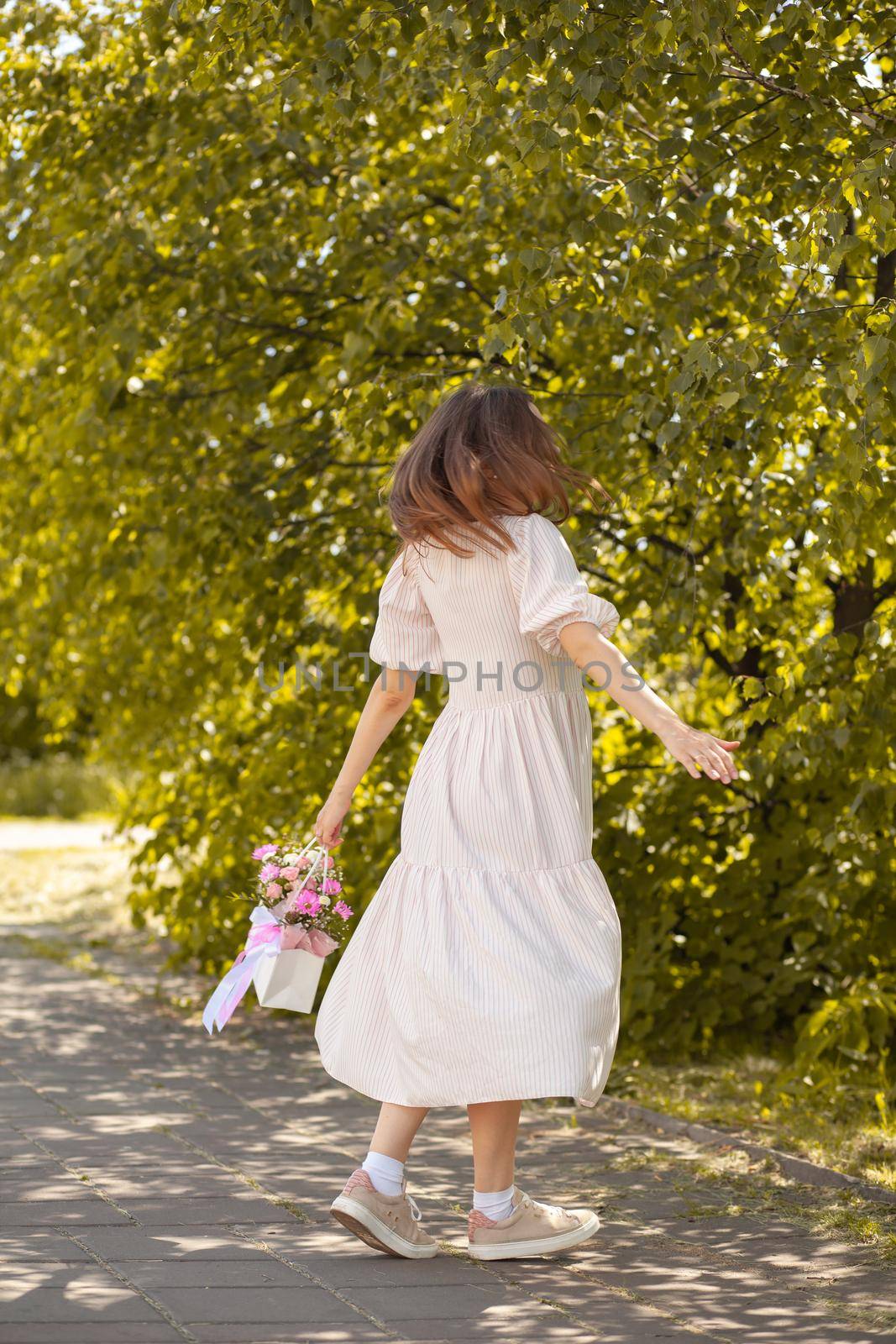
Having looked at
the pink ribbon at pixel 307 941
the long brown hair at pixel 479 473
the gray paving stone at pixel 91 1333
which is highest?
the long brown hair at pixel 479 473

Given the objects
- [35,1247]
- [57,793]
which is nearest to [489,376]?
[35,1247]

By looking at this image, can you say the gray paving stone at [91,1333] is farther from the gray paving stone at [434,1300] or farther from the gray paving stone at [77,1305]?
the gray paving stone at [434,1300]

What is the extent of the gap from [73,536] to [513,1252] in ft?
14.4

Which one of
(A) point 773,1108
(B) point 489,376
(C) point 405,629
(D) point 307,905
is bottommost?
(A) point 773,1108

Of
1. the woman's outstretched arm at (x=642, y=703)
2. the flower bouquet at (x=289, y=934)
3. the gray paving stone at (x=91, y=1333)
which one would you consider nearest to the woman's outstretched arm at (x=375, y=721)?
Result: the flower bouquet at (x=289, y=934)

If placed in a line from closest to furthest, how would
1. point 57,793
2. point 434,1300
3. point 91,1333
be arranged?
point 91,1333 → point 434,1300 → point 57,793

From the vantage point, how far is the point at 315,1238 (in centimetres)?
372

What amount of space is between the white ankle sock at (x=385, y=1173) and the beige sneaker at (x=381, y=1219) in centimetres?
1

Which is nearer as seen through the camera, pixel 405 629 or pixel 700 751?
pixel 700 751

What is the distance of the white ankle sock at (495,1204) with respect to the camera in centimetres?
352

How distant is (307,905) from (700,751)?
1.20 m

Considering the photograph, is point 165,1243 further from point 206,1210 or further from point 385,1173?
point 385,1173

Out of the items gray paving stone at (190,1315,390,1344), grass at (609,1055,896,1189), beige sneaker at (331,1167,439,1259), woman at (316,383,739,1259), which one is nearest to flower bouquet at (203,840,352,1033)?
woman at (316,383,739,1259)

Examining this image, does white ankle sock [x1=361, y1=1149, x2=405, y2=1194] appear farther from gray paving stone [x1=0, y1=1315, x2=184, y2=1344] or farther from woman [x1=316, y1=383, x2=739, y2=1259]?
gray paving stone [x1=0, y1=1315, x2=184, y2=1344]
